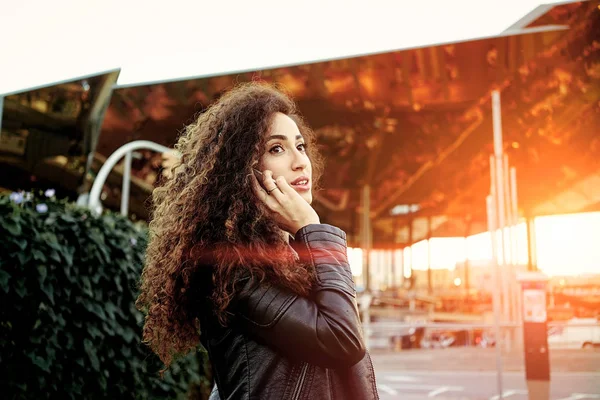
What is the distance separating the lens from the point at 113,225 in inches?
156

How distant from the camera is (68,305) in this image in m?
3.38

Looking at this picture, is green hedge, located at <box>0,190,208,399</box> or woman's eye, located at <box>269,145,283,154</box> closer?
woman's eye, located at <box>269,145,283,154</box>

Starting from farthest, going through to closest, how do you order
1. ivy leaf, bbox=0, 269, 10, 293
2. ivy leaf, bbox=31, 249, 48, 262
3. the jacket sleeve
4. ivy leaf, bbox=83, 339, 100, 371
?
ivy leaf, bbox=83, 339, 100, 371 < ivy leaf, bbox=31, 249, 48, 262 < ivy leaf, bbox=0, 269, 10, 293 < the jacket sleeve

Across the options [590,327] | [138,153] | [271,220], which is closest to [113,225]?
[271,220]

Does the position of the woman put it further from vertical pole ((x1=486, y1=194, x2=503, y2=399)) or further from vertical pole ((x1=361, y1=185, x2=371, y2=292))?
vertical pole ((x1=361, y1=185, x2=371, y2=292))

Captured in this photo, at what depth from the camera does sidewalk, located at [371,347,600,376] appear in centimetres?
556

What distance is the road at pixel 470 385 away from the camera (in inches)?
215

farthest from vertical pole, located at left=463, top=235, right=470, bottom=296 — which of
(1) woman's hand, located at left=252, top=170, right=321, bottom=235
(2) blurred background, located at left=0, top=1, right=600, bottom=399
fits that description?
(1) woman's hand, located at left=252, top=170, right=321, bottom=235

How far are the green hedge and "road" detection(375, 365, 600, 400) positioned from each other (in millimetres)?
3469

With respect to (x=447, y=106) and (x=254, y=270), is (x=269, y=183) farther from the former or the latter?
(x=447, y=106)

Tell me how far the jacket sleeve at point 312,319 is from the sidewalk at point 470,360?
5063 mm

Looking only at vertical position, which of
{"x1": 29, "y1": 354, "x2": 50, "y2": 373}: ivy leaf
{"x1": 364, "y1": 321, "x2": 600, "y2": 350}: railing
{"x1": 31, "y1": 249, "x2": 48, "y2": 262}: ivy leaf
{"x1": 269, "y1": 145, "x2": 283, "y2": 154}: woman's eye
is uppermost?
{"x1": 269, "y1": 145, "x2": 283, "y2": 154}: woman's eye

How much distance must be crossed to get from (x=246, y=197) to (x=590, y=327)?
5.47 m

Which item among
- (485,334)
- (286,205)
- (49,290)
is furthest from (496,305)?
(286,205)
